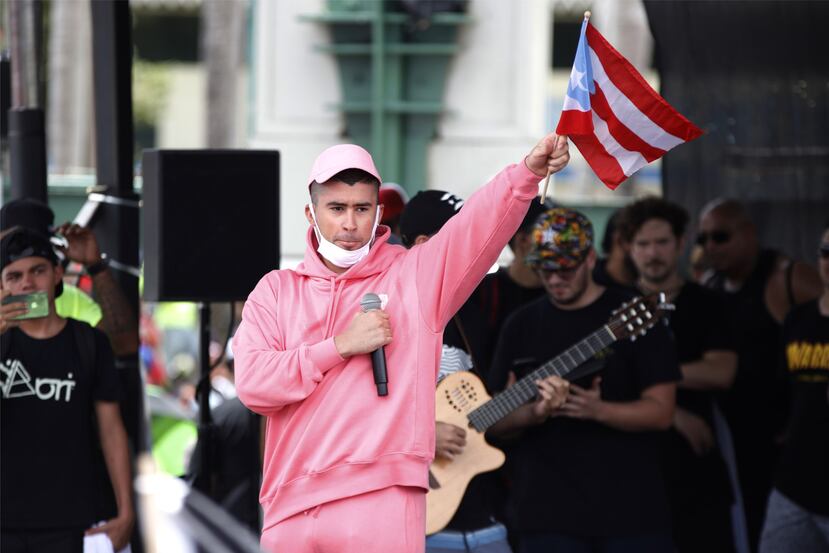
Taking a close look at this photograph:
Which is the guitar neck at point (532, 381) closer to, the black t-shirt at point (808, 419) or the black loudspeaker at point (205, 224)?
the black t-shirt at point (808, 419)

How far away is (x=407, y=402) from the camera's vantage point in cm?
354

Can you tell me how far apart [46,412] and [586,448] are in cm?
210

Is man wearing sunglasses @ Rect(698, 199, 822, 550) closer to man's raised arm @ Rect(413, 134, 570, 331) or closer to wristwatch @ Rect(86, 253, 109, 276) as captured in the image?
wristwatch @ Rect(86, 253, 109, 276)

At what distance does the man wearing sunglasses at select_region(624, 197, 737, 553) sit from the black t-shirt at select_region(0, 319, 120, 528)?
2706 millimetres

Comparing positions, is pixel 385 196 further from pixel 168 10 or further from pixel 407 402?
pixel 168 10

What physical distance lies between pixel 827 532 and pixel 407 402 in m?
2.60

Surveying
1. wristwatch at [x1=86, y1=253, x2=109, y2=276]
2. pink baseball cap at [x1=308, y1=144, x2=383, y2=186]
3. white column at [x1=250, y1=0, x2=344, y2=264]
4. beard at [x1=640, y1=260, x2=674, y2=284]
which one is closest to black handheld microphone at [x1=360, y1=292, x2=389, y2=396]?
pink baseball cap at [x1=308, y1=144, x2=383, y2=186]

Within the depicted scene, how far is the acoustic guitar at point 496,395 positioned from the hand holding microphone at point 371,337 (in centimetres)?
168

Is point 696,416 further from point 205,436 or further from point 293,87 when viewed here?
point 293,87

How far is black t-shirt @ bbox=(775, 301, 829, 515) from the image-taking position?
5.50 meters

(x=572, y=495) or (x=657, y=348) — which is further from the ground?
(x=657, y=348)

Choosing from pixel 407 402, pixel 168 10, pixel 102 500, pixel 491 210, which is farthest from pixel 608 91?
pixel 168 10

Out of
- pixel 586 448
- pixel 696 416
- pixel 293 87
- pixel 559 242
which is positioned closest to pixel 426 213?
pixel 559 242

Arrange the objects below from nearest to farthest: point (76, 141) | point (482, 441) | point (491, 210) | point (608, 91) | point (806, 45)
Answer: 1. point (491, 210)
2. point (608, 91)
3. point (482, 441)
4. point (806, 45)
5. point (76, 141)
